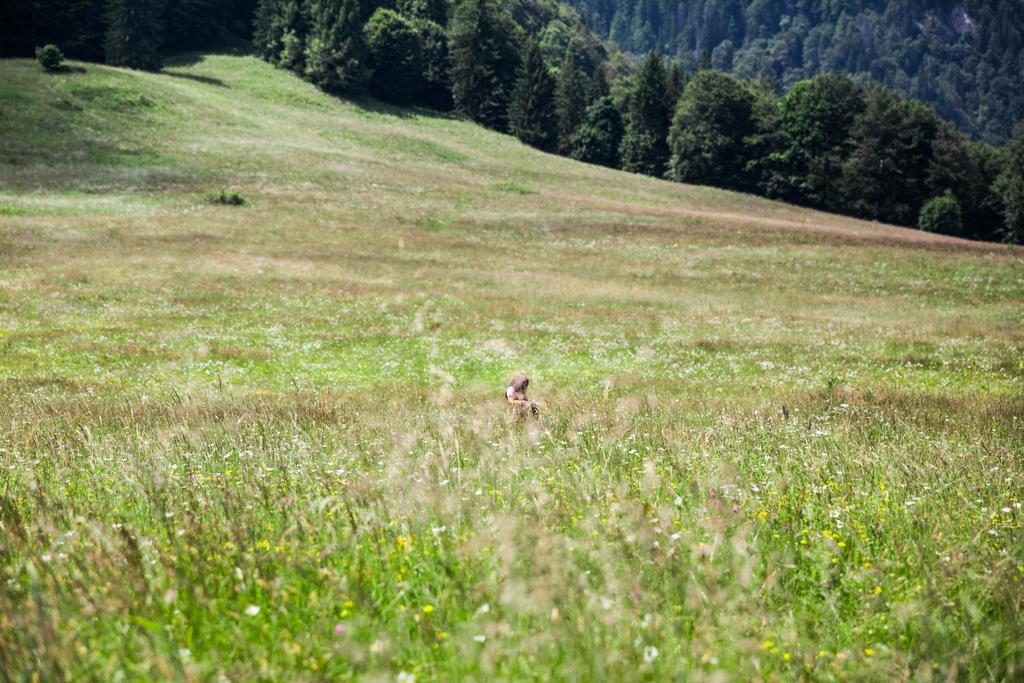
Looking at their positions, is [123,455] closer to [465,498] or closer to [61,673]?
[465,498]

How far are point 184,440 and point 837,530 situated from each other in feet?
20.4

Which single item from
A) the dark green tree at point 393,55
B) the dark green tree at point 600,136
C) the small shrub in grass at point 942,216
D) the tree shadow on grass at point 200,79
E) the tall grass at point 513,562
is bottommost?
the tall grass at point 513,562

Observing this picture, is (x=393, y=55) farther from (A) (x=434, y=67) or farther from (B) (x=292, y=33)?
(B) (x=292, y=33)

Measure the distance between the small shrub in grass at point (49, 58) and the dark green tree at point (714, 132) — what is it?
3288 inches

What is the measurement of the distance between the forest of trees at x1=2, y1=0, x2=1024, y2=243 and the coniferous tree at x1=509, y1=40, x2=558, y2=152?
238 mm

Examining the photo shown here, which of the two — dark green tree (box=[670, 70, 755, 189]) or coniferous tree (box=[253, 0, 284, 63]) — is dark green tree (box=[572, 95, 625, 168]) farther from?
coniferous tree (box=[253, 0, 284, 63])

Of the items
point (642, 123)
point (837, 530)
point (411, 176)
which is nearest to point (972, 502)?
point (837, 530)

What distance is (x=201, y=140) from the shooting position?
62.3 meters

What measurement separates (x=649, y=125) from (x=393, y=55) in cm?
4602

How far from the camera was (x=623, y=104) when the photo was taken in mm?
118688

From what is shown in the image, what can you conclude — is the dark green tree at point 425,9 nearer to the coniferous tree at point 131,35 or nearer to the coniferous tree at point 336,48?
the coniferous tree at point 336,48

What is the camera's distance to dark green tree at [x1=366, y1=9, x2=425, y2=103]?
104438 mm

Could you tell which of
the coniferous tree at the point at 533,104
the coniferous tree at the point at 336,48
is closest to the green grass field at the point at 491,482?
the coniferous tree at the point at 336,48

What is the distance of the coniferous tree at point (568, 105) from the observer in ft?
379
